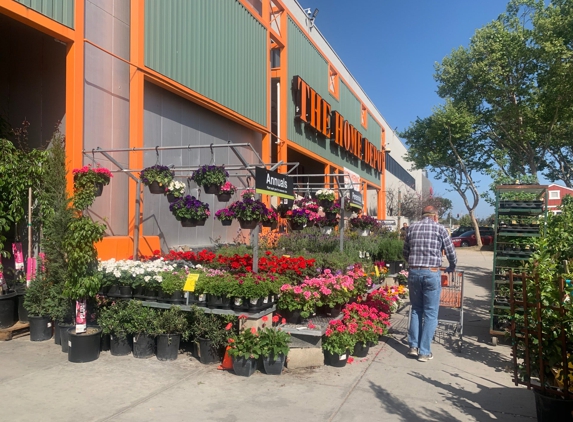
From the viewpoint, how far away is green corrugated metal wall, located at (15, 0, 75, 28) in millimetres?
6816

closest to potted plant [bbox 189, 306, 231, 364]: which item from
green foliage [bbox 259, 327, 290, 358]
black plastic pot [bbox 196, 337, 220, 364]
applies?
black plastic pot [bbox 196, 337, 220, 364]

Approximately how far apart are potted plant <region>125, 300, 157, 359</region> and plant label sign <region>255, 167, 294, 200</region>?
208cm

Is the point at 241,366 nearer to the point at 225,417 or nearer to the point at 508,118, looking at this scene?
the point at 225,417

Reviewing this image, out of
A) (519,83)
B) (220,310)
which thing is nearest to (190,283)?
(220,310)

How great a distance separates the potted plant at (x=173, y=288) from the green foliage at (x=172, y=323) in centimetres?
19

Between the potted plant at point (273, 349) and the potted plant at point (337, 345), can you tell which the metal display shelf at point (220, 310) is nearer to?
the potted plant at point (273, 349)

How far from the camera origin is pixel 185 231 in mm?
11031

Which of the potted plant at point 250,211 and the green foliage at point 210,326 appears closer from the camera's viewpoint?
the green foliage at point 210,326

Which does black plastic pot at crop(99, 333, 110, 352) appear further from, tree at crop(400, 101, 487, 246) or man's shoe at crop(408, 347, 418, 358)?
tree at crop(400, 101, 487, 246)

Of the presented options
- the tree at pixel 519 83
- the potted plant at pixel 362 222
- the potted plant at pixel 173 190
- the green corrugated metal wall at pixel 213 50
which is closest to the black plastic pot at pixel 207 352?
the potted plant at pixel 173 190

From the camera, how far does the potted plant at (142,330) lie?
19.8 feet

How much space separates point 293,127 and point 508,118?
465 inches

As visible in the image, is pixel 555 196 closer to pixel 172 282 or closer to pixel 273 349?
pixel 273 349

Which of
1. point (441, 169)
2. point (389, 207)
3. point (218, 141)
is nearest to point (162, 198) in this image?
point (218, 141)
